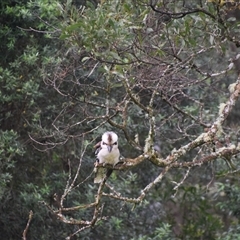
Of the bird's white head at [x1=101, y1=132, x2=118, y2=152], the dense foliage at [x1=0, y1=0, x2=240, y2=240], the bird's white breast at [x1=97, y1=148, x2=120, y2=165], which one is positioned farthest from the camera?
the bird's white head at [x1=101, y1=132, x2=118, y2=152]

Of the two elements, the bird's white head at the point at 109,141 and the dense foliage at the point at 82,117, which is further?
the bird's white head at the point at 109,141

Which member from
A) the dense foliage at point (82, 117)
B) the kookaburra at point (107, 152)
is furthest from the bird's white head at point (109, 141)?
the dense foliage at point (82, 117)

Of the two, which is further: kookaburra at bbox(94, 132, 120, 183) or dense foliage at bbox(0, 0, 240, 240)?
dense foliage at bbox(0, 0, 240, 240)

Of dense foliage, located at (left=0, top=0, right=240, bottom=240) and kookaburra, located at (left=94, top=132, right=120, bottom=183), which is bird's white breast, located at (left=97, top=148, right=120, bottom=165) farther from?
dense foliage, located at (left=0, top=0, right=240, bottom=240)

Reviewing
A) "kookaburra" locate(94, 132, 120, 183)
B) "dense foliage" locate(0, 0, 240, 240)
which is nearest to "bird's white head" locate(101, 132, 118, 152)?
"kookaburra" locate(94, 132, 120, 183)

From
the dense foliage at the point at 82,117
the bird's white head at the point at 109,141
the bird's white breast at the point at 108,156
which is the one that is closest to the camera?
the bird's white breast at the point at 108,156

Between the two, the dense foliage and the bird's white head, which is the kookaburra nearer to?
the bird's white head

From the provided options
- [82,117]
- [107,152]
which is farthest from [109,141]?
[82,117]

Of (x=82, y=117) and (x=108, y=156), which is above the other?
(x=108, y=156)

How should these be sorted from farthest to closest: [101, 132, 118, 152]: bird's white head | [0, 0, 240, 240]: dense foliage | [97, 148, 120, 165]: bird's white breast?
[101, 132, 118, 152]: bird's white head, [0, 0, 240, 240]: dense foliage, [97, 148, 120, 165]: bird's white breast

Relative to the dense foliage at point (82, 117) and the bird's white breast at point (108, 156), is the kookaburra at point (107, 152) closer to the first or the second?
the bird's white breast at point (108, 156)

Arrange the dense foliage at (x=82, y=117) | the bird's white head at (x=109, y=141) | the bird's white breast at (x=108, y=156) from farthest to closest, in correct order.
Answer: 1. the bird's white head at (x=109, y=141)
2. the dense foliage at (x=82, y=117)
3. the bird's white breast at (x=108, y=156)

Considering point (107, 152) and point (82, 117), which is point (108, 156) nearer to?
point (107, 152)

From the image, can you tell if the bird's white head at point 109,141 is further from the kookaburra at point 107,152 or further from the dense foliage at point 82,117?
the dense foliage at point 82,117
